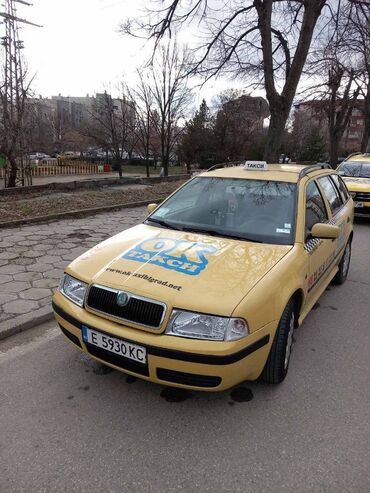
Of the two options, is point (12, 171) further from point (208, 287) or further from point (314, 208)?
point (208, 287)

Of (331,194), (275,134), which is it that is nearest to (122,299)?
(331,194)

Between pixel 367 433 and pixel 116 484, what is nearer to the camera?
pixel 116 484

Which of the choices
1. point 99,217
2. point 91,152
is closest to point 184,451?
point 99,217

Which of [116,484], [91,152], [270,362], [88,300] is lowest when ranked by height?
[116,484]

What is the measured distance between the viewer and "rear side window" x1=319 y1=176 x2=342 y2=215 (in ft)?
14.0

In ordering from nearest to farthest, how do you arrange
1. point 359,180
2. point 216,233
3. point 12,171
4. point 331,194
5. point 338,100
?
point 216,233, point 331,194, point 359,180, point 12,171, point 338,100

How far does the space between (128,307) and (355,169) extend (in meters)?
10.9

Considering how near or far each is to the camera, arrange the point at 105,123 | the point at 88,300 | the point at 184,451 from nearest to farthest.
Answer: the point at 184,451 → the point at 88,300 → the point at 105,123

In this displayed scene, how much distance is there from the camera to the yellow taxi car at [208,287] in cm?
230

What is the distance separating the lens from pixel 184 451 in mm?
2244

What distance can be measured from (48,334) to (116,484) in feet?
6.19

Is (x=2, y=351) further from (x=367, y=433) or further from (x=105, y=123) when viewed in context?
(x=105, y=123)

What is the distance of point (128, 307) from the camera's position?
244 centimetres

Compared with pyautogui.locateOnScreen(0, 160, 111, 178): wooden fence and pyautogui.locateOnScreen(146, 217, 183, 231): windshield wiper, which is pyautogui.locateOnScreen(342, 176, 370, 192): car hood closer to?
pyautogui.locateOnScreen(146, 217, 183, 231): windshield wiper
